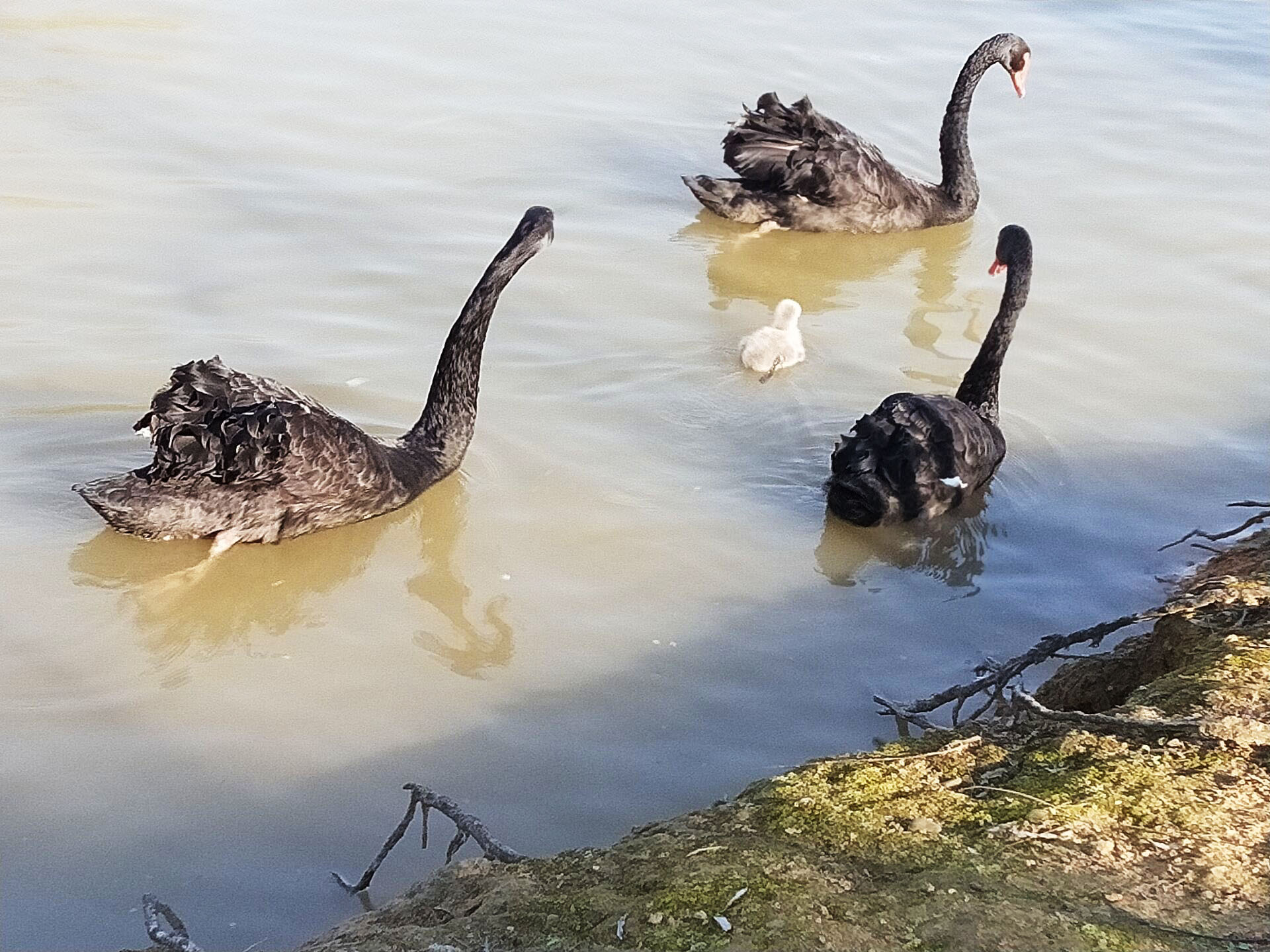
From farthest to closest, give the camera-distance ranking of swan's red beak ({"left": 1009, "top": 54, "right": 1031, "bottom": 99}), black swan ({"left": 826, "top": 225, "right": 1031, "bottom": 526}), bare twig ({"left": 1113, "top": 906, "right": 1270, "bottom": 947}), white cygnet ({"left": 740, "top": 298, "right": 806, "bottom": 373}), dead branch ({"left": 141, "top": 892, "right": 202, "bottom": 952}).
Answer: swan's red beak ({"left": 1009, "top": 54, "right": 1031, "bottom": 99}), white cygnet ({"left": 740, "top": 298, "right": 806, "bottom": 373}), black swan ({"left": 826, "top": 225, "right": 1031, "bottom": 526}), dead branch ({"left": 141, "top": 892, "right": 202, "bottom": 952}), bare twig ({"left": 1113, "top": 906, "right": 1270, "bottom": 947})

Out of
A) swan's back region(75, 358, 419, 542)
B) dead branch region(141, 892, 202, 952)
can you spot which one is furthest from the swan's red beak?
dead branch region(141, 892, 202, 952)

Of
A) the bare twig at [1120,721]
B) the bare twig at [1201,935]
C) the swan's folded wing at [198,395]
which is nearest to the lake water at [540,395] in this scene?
the swan's folded wing at [198,395]

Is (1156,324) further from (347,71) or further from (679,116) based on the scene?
(347,71)

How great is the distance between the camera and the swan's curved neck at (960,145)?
8688 millimetres

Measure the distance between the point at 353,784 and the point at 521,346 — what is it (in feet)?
10.6

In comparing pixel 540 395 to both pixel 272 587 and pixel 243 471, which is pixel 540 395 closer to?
pixel 243 471

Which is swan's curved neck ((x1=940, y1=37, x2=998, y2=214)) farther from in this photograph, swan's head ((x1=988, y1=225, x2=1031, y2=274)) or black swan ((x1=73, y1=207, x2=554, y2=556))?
black swan ((x1=73, y1=207, x2=554, y2=556))

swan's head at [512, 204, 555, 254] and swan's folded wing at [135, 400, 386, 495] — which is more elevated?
swan's head at [512, 204, 555, 254]

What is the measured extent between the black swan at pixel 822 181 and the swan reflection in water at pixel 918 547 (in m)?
3.27

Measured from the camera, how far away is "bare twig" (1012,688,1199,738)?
9.93 feet

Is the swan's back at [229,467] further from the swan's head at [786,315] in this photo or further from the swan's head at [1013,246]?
the swan's head at [1013,246]

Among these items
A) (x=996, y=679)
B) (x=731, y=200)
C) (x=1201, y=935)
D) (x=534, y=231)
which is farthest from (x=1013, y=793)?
(x=731, y=200)

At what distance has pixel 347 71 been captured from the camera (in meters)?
9.62

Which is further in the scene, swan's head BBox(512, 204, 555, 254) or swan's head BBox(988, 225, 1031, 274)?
swan's head BBox(988, 225, 1031, 274)
